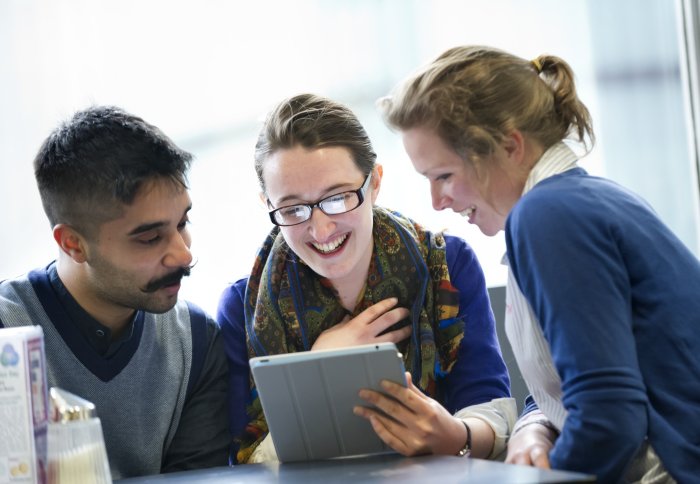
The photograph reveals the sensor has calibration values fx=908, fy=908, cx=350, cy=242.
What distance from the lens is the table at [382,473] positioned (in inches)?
40.3

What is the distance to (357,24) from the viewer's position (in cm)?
288

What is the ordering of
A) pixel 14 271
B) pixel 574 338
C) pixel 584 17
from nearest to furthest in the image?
pixel 574 338 < pixel 14 271 < pixel 584 17

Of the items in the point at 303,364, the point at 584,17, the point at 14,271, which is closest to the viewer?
the point at 303,364

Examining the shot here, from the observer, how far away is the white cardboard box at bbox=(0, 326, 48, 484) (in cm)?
113

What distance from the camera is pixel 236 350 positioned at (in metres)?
1.84

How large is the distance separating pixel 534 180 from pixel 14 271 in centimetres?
192

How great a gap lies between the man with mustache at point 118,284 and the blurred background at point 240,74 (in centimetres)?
105

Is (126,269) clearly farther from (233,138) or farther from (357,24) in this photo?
(357,24)

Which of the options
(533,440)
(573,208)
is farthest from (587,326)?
(533,440)

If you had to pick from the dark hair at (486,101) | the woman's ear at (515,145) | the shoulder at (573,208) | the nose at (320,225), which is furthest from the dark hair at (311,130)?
the shoulder at (573,208)

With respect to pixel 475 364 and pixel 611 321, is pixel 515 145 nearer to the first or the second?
pixel 611 321

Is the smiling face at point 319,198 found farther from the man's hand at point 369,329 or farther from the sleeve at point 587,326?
the sleeve at point 587,326

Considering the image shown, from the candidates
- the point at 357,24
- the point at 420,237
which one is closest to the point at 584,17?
the point at 357,24

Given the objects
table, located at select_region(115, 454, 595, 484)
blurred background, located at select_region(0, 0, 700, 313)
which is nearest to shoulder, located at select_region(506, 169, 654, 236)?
table, located at select_region(115, 454, 595, 484)
